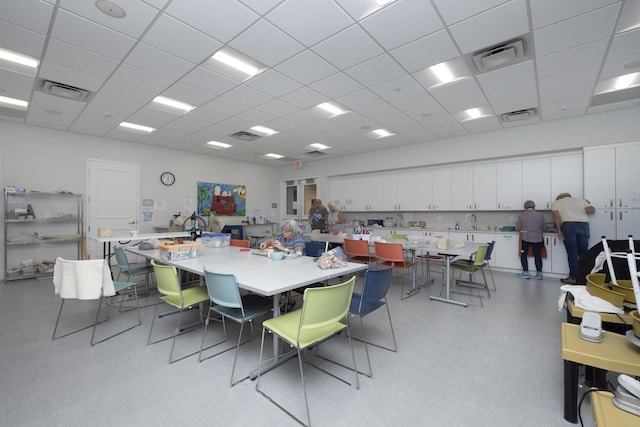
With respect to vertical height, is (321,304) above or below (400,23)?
below

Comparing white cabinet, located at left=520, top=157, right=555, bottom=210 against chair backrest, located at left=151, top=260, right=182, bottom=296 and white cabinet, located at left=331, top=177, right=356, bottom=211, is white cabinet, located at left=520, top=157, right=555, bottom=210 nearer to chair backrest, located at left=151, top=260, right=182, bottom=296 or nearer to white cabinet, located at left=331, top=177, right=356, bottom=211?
white cabinet, located at left=331, top=177, right=356, bottom=211

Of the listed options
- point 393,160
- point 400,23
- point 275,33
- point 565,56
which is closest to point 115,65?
point 275,33

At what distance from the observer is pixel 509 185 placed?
605cm

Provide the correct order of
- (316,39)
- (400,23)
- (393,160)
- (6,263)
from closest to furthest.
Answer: (400,23), (316,39), (6,263), (393,160)

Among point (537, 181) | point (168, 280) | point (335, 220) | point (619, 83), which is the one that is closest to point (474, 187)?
point (537, 181)

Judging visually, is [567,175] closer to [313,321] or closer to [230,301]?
[313,321]

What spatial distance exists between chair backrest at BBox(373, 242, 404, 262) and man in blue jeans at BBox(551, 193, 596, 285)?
3416 mm

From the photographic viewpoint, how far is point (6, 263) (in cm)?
523

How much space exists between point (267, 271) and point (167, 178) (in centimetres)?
623

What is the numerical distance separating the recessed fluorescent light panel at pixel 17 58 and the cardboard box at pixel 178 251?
2659 millimetres

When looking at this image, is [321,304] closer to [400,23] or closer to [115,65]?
[400,23]

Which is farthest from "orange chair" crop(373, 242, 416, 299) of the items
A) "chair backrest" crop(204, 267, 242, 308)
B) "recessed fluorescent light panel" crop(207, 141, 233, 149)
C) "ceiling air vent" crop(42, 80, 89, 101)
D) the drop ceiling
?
"ceiling air vent" crop(42, 80, 89, 101)

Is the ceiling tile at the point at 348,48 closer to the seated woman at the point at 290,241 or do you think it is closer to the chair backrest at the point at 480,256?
the seated woman at the point at 290,241

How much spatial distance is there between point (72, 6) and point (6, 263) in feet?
17.8
